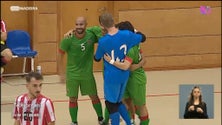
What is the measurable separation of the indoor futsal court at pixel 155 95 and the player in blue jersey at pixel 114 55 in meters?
1.05

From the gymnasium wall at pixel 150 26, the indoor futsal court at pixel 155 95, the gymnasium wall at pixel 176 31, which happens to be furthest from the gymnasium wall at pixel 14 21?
the gymnasium wall at pixel 176 31

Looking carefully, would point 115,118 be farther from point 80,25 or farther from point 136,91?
point 80,25

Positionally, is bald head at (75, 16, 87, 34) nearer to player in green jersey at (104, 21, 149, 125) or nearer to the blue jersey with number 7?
player in green jersey at (104, 21, 149, 125)

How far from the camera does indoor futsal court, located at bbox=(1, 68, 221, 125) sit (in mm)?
6824

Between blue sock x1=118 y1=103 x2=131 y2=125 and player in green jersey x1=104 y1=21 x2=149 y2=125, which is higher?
player in green jersey x1=104 y1=21 x2=149 y2=125

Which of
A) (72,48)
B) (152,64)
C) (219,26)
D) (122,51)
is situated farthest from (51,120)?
(219,26)

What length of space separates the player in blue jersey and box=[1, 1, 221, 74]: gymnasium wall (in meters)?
4.13

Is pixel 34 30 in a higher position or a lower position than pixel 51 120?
higher

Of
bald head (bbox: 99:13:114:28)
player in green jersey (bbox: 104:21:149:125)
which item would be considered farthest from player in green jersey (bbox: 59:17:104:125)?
bald head (bbox: 99:13:114:28)

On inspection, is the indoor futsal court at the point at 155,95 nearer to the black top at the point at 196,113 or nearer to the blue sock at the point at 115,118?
the black top at the point at 196,113

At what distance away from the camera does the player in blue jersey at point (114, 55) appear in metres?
5.38

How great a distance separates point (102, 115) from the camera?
6.52 meters

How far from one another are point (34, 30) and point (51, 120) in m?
5.42

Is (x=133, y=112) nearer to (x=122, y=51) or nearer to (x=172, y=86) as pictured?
(x=122, y=51)
